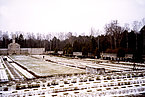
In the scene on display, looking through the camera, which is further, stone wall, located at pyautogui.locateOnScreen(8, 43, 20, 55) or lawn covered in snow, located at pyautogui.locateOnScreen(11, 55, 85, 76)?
stone wall, located at pyautogui.locateOnScreen(8, 43, 20, 55)

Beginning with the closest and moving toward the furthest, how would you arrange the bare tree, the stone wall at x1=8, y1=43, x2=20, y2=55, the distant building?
the bare tree < the distant building < the stone wall at x1=8, y1=43, x2=20, y2=55

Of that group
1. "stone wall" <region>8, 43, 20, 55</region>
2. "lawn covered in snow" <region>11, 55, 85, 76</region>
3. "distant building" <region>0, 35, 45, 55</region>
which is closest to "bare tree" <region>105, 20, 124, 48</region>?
"lawn covered in snow" <region>11, 55, 85, 76</region>

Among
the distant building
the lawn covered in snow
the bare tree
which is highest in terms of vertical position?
the bare tree

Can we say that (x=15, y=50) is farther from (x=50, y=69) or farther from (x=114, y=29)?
(x=50, y=69)

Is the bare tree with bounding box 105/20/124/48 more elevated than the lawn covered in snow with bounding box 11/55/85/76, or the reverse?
the bare tree with bounding box 105/20/124/48

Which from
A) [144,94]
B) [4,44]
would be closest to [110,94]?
[144,94]

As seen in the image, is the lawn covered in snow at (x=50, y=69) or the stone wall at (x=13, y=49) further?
the stone wall at (x=13, y=49)

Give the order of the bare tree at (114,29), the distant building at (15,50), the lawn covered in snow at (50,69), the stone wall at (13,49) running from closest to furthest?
the lawn covered in snow at (50,69) → the bare tree at (114,29) → the distant building at (15,50) → the stone wall at (13,49)

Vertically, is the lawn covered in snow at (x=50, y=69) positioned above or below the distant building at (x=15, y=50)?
below

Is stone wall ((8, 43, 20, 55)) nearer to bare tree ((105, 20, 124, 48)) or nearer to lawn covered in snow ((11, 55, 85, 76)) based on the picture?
bare tree ((105, 20, 124, 48))

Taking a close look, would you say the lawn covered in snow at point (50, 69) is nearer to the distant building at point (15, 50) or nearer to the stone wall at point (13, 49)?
the distant building at point (15, 50)

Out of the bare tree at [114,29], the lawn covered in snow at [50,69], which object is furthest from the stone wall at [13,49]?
the lawn covered in snow at [50,69]

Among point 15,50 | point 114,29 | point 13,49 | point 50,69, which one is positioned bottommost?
point 50,69

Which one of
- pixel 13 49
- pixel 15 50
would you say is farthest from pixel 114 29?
pixel 13 49
